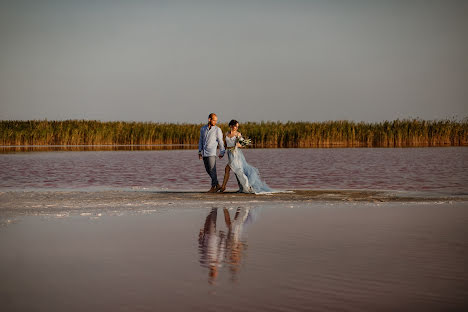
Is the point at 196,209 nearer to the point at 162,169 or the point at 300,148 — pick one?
the point at 162,169

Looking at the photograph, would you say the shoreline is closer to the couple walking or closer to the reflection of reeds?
the couple walking

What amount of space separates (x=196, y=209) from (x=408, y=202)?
4.95 m

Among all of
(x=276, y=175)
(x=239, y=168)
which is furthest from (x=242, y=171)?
(x=276, y=175)

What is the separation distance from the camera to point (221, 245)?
30.2 ft

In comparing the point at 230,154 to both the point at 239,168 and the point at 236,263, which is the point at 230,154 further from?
the point at 236,263

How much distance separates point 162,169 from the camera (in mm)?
30562

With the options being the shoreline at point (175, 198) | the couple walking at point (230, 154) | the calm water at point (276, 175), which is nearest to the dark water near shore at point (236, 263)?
the shoreline at point (175, 198)

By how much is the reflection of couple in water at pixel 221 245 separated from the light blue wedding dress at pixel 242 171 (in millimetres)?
4679

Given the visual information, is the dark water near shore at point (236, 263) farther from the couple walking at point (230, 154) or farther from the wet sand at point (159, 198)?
the couple walking at point (230, 154)

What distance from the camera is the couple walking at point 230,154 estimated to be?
17.1m

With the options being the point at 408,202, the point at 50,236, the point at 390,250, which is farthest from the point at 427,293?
the point at 408,202

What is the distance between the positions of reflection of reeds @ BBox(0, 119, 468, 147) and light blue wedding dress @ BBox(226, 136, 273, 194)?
36.3 m

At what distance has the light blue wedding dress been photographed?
56.5 feet

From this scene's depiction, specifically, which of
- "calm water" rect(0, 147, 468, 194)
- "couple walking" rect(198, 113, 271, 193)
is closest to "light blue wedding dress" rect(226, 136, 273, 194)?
"couple walking" rect(198, 113, 271, 193)
